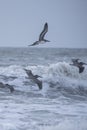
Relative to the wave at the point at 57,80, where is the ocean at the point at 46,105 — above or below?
above

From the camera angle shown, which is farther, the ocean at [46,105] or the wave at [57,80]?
the wave at [57,80]

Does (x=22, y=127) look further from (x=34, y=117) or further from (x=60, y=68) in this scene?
(x=60, y=68)

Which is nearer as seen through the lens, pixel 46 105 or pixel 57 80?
pixel 46 105

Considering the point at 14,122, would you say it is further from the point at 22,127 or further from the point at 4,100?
the point at 4,100

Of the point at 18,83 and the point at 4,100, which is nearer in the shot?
the point at 4,100

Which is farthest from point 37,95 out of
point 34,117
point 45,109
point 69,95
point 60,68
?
point 60,68

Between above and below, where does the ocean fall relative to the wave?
above

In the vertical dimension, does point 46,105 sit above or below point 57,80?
above

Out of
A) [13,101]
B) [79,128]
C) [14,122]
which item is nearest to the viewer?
[79,128]

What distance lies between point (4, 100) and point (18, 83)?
512 centimetres

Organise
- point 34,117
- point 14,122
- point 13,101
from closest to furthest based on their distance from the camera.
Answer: point 14,122 → point 34,117 → point 13,101

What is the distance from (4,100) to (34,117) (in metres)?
2.87

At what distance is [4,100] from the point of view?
12875mm

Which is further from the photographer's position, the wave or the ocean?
the wave
